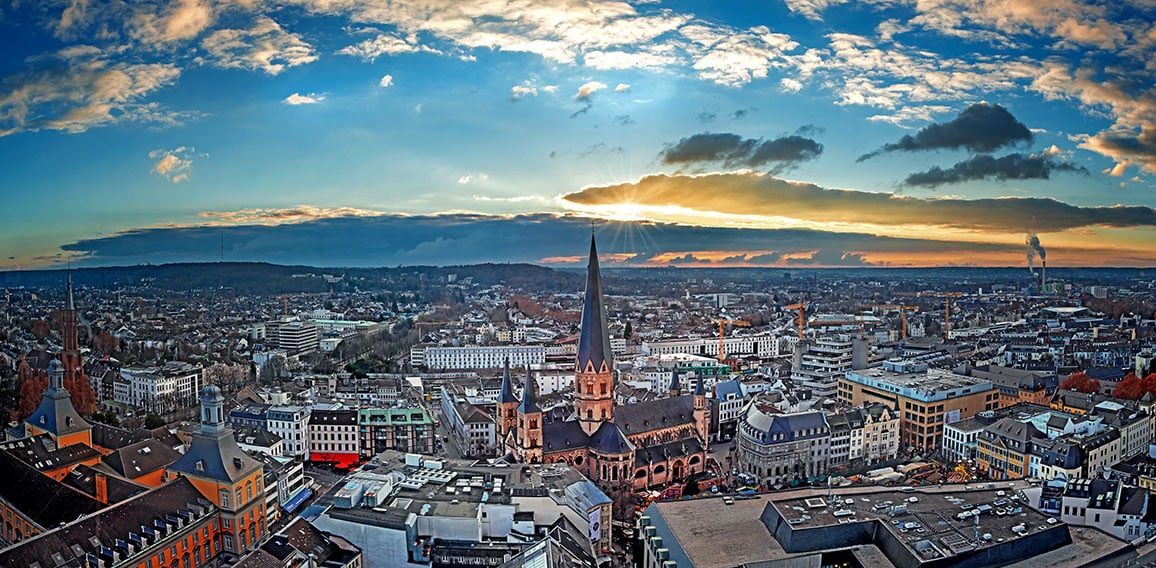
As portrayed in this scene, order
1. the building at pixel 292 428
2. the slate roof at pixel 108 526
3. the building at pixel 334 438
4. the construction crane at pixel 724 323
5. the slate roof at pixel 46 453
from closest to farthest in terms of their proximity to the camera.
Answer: the slate roof at pixel 108 526, the slate roof at pixel 46 453, the building at pixel 292 428, the building at pixel 334 438, the construction crane at pixel 724 323

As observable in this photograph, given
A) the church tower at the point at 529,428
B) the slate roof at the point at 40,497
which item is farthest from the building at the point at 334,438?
the slate roof at the point at 40,497

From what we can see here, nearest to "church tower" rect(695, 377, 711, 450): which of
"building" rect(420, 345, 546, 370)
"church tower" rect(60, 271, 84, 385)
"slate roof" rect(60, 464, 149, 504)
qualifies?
"slate roof" rect(60, 464, 149, 504)

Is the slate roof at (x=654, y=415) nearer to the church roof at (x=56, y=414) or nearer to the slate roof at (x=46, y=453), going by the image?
the slate roof at (x=46, y=453)

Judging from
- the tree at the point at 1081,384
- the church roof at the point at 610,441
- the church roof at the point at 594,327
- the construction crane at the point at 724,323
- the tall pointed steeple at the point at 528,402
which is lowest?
the construction crane at the point at 724,323

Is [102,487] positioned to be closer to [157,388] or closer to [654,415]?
[654,415]

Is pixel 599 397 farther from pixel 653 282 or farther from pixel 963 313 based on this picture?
pixel 653 282

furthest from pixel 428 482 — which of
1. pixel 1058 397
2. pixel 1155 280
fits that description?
pixel 1155 280
